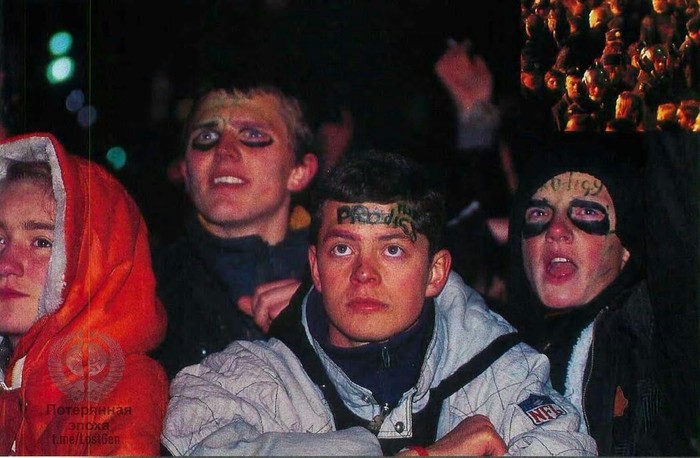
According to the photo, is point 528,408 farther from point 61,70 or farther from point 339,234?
point 61,70

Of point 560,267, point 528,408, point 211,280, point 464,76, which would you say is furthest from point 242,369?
point 464,76

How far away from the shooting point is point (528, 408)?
11.0 feet

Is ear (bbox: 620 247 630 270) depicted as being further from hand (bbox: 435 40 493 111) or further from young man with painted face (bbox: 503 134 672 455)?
hand (bbox: 435 40 493 111)

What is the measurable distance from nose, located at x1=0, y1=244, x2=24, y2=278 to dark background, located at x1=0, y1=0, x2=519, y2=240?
0.44 meters

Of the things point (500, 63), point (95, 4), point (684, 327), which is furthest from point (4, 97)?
point (684, 327)

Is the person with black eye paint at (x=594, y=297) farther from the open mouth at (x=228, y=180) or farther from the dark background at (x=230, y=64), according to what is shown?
the open mouth at (x=228, y=180)

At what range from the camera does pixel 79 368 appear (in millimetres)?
3447

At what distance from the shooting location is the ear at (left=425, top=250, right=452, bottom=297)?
346 cm

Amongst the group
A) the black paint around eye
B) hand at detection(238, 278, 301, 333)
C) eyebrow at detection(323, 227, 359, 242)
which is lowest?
hand at detection(238, 278, 301, 333)

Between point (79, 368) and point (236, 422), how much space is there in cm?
62

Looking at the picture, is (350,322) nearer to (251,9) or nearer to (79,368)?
(79,368)

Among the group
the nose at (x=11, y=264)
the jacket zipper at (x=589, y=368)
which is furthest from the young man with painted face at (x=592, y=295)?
the nose at (x=11, y=264)

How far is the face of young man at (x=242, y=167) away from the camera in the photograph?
3.49 meters

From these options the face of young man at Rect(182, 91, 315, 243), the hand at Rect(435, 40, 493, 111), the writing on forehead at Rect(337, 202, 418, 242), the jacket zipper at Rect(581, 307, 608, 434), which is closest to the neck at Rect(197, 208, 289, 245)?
the face of young man at Rect(182, 91, 315, 243)
